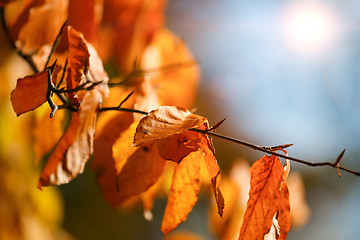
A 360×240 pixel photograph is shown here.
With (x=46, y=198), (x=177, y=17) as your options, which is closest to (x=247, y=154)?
(x=177, y=17)

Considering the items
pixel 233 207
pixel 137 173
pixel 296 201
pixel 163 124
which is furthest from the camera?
pixel 296 201

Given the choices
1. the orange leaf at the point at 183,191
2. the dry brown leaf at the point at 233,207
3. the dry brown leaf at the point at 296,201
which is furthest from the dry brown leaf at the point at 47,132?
the dry brown leaf at the point at 296,201

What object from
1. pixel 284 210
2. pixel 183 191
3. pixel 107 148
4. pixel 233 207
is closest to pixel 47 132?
pixel 107 148

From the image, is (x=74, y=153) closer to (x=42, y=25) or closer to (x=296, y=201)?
(x=42, y=25)

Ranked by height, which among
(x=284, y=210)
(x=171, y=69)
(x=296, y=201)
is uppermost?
(x=284, y=210)

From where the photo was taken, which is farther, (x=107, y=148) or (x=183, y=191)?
(x=107, y=148)

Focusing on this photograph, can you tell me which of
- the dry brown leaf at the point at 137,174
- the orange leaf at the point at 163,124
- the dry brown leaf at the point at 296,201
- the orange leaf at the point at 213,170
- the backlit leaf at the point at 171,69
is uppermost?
the orange leaf at the point at 163,124

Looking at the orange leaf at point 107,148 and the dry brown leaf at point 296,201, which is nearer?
the orange leaf at point 107,148

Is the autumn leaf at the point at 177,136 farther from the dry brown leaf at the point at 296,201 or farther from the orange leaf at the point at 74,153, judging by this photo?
the dry brown leaf at the point at 296,201
